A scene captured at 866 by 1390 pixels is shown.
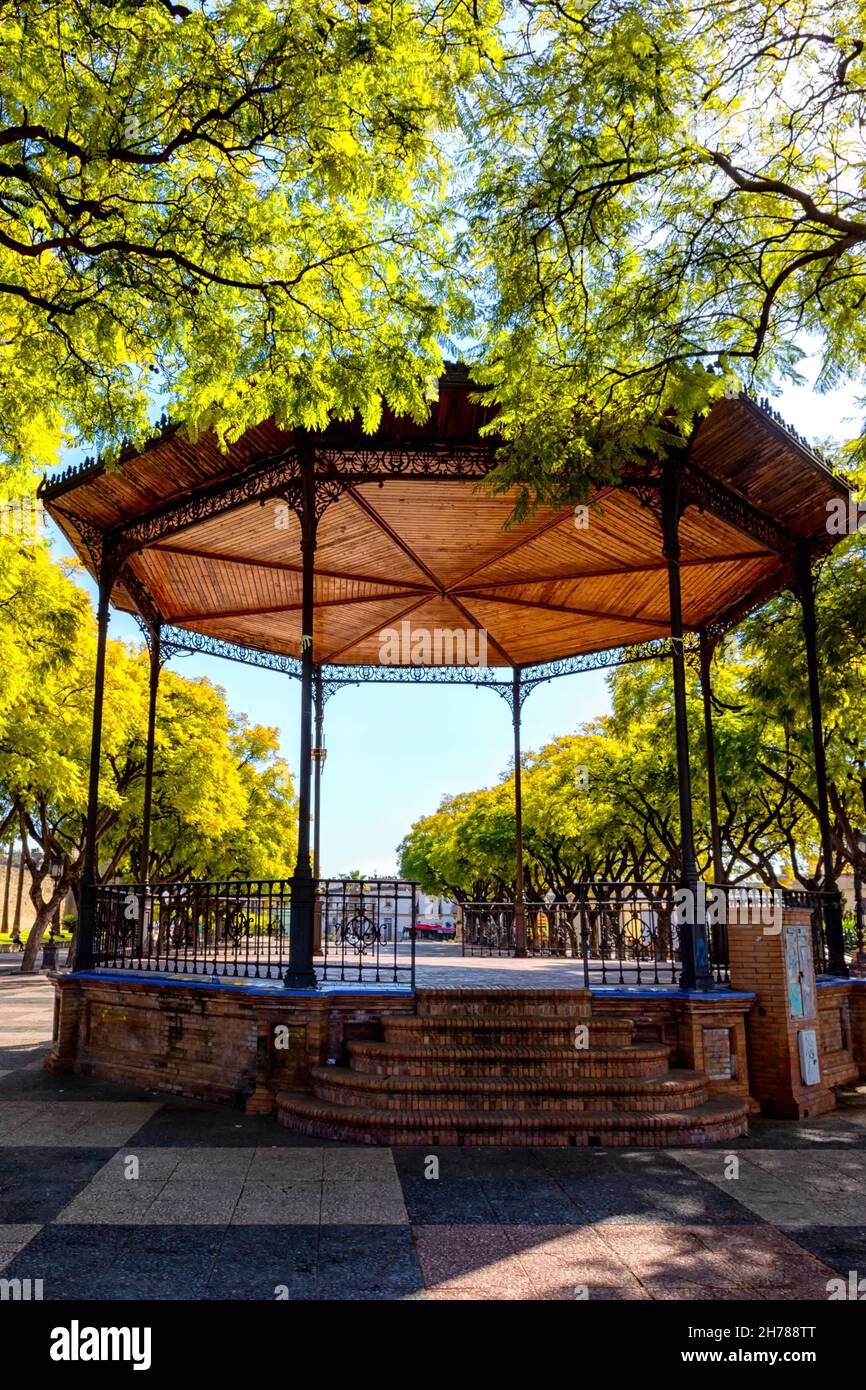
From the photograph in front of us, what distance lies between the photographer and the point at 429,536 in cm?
1313

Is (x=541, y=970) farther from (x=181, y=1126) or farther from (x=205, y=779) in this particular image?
(x=205, y=779)

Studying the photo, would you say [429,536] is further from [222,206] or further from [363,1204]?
[363,1204]

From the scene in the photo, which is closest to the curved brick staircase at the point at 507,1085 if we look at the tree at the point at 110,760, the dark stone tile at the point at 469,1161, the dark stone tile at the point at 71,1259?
the dark stone tile at the point at 469,1161

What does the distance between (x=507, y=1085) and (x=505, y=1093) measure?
71 mm

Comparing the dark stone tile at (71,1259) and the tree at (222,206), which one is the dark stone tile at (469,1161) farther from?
the tree at (222,206)

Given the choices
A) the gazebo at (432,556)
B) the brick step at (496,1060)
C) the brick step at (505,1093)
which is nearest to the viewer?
the brick step at (505,1093)

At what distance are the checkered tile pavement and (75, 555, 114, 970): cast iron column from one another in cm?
306

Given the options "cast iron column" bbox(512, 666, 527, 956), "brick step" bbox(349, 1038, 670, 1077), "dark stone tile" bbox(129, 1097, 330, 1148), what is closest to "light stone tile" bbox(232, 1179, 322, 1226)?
"dark stone tile" bbox(129, 1097, 330, 1148)

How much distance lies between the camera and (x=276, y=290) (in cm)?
686

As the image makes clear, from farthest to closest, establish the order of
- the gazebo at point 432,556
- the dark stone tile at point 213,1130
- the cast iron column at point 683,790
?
the gazebo at point 432,556, the cast iron column at point 683,790, the dark stone tile at point 213,1130

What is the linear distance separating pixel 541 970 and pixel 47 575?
1074 centimetres

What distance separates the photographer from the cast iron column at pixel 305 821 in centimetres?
888

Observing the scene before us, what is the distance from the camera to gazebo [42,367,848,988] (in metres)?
9.95

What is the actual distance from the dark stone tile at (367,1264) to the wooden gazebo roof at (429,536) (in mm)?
7104
